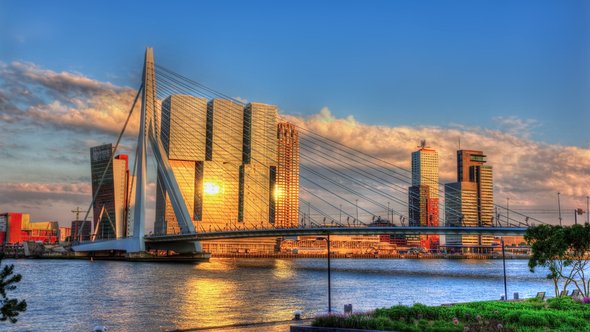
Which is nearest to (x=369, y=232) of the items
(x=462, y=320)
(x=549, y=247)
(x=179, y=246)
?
(x=179, y=246)

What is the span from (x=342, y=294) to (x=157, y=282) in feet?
71.6

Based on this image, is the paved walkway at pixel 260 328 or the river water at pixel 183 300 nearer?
the paved walkway at pixel 260 328

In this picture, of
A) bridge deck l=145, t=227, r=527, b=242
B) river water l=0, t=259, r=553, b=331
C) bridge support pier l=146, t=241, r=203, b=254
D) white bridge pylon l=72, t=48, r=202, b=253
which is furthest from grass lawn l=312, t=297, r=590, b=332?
bridge support pier l=146, t=241, r=203, b=254

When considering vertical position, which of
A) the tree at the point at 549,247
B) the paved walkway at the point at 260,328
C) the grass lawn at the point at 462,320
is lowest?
the paved walkway at the point at 260,328

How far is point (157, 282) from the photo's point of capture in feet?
207

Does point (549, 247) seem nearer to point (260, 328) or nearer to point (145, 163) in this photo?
point (260, 328)

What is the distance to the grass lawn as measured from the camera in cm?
1925

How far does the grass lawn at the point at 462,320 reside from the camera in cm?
1925

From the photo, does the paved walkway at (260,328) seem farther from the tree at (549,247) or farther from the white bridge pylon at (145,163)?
the white bridge pylon at (145,163)

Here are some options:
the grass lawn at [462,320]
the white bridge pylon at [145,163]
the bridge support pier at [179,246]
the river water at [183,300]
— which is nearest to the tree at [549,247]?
the river water at [183,300]

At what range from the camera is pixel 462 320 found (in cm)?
2122

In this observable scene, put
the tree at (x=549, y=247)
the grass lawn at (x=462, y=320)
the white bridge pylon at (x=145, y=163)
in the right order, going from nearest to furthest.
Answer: the grass lawn at (x=462, y=320) < the tree at (x=549, y=247) < the white bridge pylon at (x=145, y=163)

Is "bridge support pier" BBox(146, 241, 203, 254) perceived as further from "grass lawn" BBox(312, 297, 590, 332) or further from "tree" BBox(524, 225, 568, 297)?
"grass lawn" BBox(312, 297, 590, 332)

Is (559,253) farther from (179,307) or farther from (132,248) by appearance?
(132,248)
